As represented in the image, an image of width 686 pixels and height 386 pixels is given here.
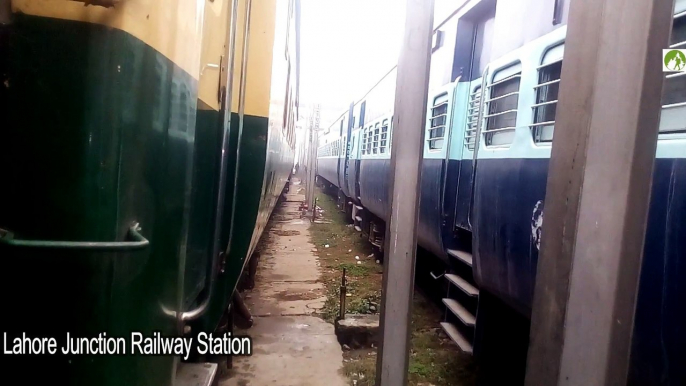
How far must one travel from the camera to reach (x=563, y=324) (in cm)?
122

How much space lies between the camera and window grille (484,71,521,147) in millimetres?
3293

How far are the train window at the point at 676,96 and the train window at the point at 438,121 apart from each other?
2774 millimetres

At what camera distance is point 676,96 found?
190cm

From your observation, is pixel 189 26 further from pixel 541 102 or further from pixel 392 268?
pixel 541 102

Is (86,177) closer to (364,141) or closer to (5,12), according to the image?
(5,12)

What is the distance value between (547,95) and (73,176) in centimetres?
259

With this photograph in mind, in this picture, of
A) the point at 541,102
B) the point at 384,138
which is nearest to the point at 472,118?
the point at 541,102

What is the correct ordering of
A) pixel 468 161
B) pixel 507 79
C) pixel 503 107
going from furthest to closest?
pixel 468 161 → pixel 503 107 → pixel 507 79

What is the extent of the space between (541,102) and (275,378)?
111 inches

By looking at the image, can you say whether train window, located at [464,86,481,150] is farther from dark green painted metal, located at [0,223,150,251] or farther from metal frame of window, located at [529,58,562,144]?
dark green painted metal, located at [0,223,150,251]

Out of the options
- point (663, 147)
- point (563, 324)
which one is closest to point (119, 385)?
point (563, 324)

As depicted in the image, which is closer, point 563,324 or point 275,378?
point 563,324

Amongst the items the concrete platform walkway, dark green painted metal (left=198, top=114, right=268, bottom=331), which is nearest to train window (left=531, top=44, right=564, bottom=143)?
dark green painted metal (left=198, top=114, right=268, bottom=331)

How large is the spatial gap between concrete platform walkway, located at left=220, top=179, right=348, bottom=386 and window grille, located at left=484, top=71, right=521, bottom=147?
7.42ft
